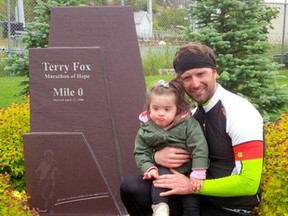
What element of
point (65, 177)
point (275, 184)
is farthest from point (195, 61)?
point (65, 177)

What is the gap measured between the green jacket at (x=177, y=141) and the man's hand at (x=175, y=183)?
0.30ft

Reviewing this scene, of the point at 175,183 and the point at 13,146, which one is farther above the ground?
the point at 175,183

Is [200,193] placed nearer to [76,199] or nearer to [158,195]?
[158,195]

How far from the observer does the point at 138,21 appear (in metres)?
16.1

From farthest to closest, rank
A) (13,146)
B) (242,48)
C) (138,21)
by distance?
(138,21)
(242,48)
(13,146)

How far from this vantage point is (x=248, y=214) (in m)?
3.05

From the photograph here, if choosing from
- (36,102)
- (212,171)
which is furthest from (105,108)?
(212,171)

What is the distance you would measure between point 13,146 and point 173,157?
6.02 feet

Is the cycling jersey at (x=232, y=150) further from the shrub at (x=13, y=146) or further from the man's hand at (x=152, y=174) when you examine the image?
the shrub at (x=13, y=146)

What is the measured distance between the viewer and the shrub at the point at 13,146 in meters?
4.41

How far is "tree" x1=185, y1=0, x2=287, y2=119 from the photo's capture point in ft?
19.2

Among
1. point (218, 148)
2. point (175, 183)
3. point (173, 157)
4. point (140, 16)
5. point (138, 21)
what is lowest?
point (138, 21)

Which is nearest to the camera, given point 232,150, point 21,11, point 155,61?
point 232,150

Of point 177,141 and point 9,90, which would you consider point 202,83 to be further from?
point 9,90
